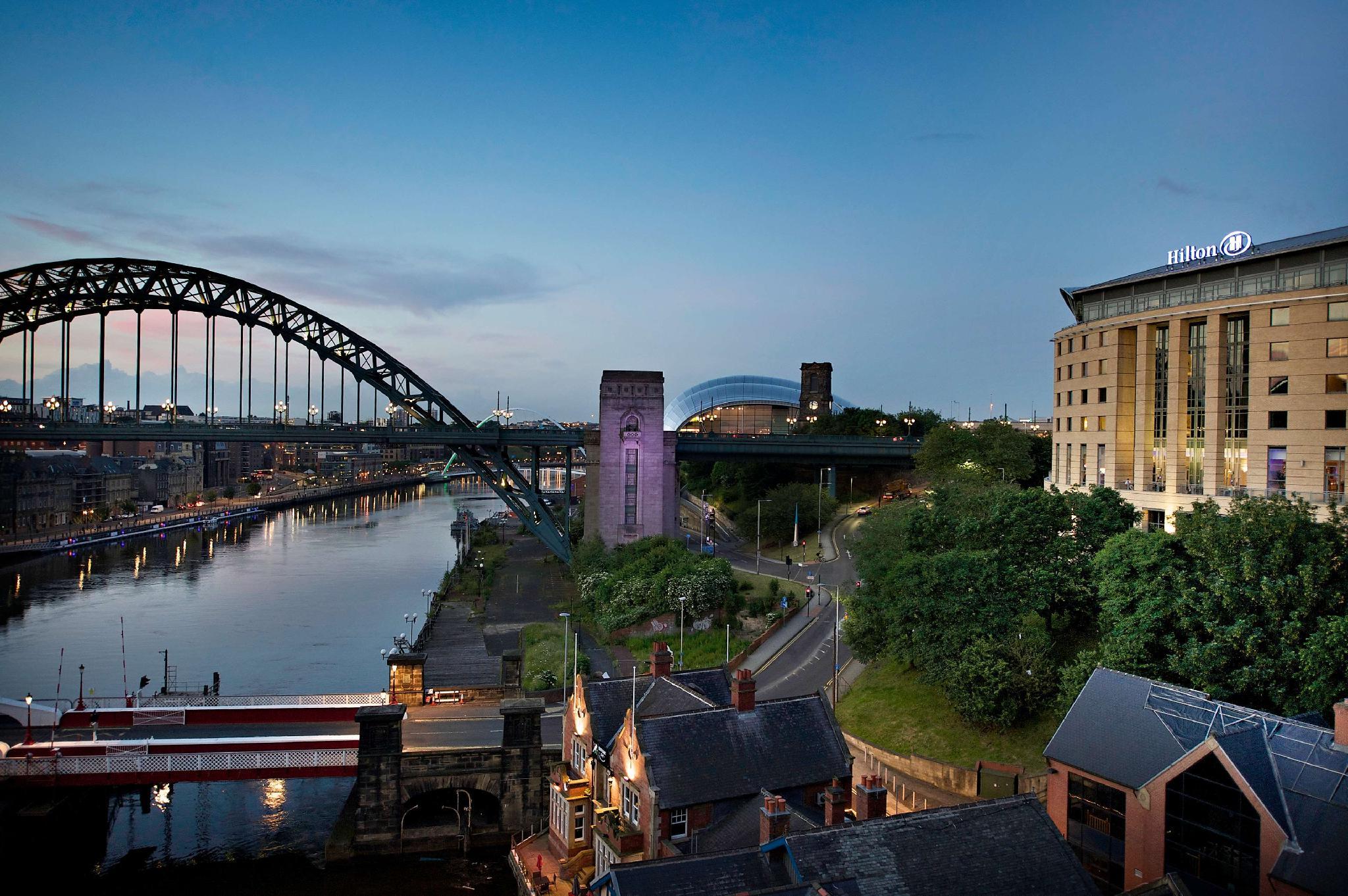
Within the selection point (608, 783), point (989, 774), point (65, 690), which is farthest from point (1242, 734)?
point (65, 690)

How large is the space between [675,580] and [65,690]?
28327mm

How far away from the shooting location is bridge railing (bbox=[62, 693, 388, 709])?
32.3 metres

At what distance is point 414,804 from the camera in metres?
29.0

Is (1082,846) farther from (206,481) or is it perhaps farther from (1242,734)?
(206,481)

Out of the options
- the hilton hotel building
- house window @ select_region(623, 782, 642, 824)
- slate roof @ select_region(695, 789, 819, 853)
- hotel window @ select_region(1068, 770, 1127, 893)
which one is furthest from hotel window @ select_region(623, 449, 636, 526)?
hotel window @ select_region(1068, 770, 1127, 893)

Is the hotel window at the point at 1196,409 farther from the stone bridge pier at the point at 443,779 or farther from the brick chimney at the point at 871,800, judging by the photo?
the stone bridge pier at the point at 443,779

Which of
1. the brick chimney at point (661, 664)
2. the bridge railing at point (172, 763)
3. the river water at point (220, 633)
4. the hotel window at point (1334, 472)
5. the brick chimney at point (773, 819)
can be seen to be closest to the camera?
the brick chimney at point (773, 819)

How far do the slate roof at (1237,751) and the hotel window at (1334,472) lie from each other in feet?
61.8

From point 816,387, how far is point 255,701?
→ 360 ft

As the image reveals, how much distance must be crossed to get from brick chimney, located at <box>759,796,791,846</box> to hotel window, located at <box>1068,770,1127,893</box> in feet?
26.5

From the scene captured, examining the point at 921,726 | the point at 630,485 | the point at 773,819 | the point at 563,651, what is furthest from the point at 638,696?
the point at 630,485

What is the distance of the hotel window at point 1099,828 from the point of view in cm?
2212

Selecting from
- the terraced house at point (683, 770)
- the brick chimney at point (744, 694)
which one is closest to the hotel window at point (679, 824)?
the terraced house at point (683, 770)

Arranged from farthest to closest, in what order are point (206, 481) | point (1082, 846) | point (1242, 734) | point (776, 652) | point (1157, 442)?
point (206, 481), point (1157, 442), point (776, 652), point (1082, 846), point (1242, 734)
